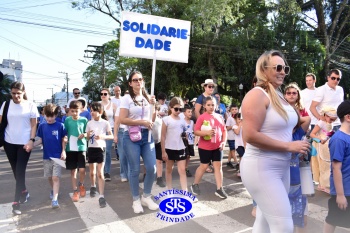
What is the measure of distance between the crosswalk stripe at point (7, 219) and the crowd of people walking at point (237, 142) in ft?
0.46

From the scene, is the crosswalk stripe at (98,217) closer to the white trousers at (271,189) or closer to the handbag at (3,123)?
the handbag at (3,123)

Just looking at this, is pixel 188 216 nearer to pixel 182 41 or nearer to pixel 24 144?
pixel 24 144

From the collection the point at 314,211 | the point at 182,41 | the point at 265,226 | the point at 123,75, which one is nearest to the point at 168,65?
the point at 123,75

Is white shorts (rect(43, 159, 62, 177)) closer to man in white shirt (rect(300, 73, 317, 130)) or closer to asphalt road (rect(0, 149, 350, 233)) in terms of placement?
asphalt road (rect(0, 149, 350, 233))

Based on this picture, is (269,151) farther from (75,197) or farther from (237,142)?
(237,142)

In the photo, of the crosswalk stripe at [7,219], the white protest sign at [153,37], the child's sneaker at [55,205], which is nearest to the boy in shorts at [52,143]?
the child's sneaker at [55,205]

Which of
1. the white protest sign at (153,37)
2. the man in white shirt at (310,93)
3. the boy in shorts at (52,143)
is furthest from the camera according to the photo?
the man in white shirt at (310,93)

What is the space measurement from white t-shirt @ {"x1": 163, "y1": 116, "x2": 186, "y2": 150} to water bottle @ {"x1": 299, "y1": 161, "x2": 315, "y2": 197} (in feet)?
8.36

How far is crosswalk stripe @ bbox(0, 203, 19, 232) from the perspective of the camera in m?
4.03

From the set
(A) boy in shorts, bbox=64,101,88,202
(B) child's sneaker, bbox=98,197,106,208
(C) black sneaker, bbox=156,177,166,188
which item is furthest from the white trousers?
(C) black sneaker, bbox=156,177,166,188

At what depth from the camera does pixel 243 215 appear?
14.6ft

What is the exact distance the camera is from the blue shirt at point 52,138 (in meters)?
5.00

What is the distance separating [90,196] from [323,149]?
13.6 ft
